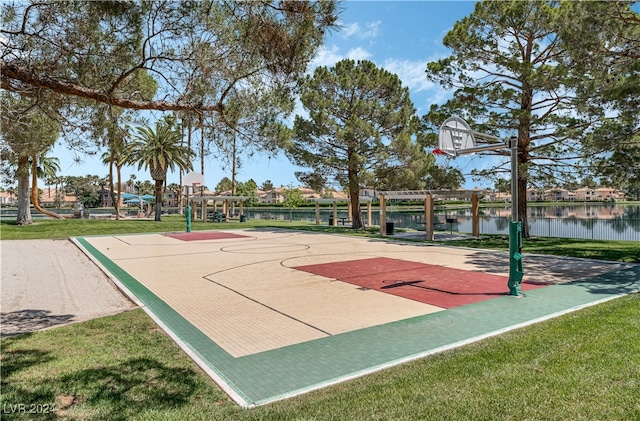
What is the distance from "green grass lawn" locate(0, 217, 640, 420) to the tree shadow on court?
0.50 meters

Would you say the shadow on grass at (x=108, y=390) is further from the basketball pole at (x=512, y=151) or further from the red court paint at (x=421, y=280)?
the basketball pole at (x=512, y=151)

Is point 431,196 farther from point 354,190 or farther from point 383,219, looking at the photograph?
point 354,190

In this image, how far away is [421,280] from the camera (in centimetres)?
913

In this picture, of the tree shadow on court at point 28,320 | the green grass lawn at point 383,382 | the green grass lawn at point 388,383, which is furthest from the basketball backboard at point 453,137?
the tree shadow on court at point 28,320

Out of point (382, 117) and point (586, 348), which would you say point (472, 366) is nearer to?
point (586, 348)

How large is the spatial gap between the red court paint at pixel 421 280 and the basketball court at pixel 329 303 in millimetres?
25

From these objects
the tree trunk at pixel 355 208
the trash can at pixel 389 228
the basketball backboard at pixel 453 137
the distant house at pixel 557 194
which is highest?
the basketball backboard at pixel 453 137

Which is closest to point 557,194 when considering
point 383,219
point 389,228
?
point 389,228

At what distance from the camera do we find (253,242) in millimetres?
17844

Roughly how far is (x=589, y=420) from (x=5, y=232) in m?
25.1

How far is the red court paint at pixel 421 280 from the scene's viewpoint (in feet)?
24.9

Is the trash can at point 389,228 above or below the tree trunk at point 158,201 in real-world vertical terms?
below

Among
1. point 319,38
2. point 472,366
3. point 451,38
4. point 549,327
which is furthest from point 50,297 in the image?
point 451,38

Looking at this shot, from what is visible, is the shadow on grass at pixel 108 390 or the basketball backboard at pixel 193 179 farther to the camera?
the basketball backboard at pixel 193 179
